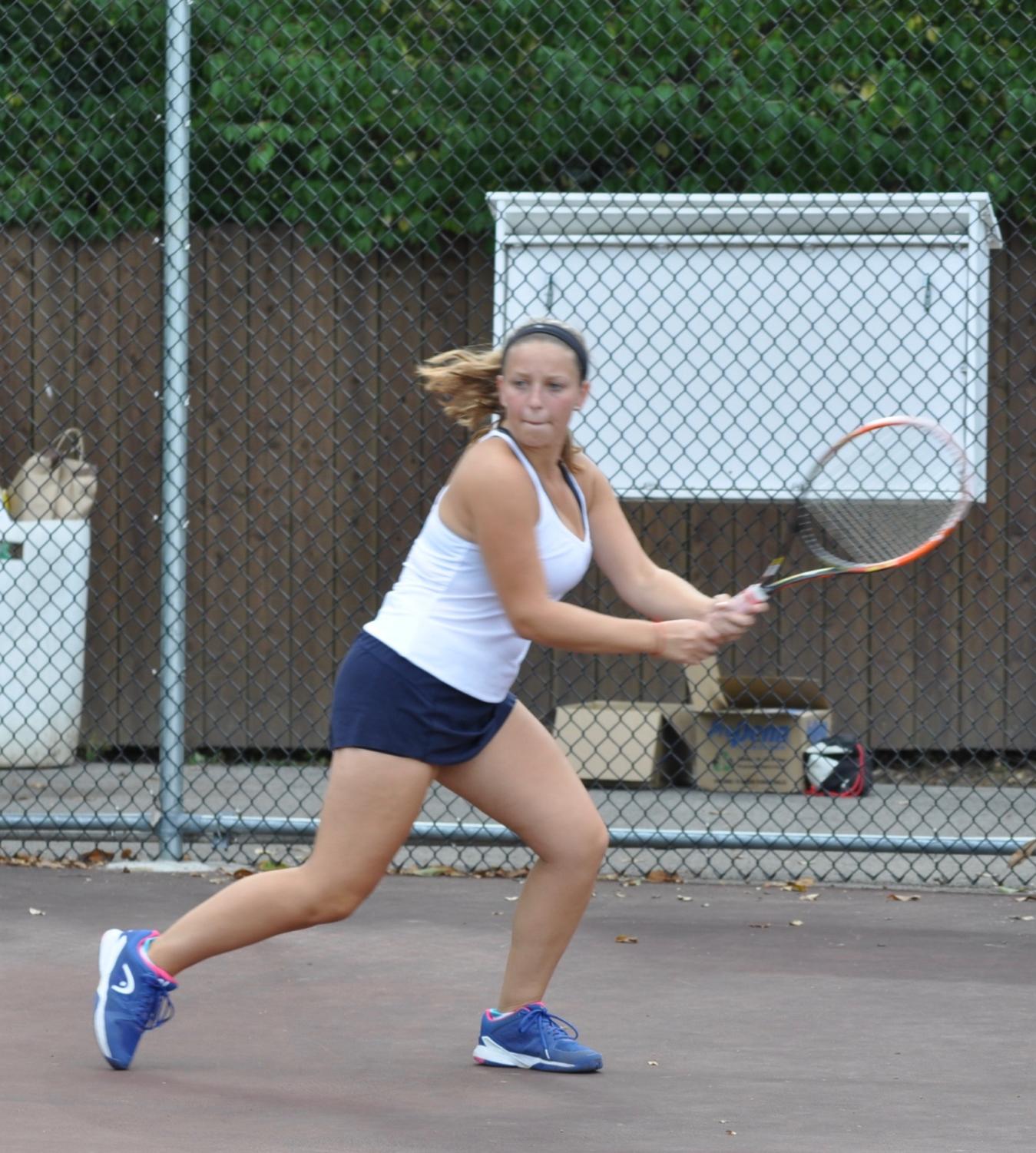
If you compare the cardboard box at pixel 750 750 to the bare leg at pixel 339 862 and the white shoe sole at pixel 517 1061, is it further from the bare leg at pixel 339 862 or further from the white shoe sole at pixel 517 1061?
the bare leg at pixel 339 862

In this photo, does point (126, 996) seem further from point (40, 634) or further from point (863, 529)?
point (40, 634)

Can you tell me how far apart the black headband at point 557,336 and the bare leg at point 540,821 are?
0.77m

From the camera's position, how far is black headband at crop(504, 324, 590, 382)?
362 cm

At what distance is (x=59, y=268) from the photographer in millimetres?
7879

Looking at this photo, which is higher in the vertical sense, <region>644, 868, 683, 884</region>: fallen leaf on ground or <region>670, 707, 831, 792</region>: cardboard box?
<region>670, 707, 831, 792</region>: cardboard box

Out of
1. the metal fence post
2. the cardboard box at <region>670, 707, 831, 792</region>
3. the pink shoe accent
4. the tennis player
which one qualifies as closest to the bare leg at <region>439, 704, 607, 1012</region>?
the tennis player

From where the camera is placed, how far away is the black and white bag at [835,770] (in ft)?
23.7

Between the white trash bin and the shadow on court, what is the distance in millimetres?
1690

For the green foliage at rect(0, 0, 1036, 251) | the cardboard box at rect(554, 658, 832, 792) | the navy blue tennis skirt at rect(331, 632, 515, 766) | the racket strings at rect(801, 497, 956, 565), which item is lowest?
the cardboard box at rect(554, 658, 832, 792)

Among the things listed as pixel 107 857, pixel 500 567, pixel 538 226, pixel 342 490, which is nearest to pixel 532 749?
pixel 500 567

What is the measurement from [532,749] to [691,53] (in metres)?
4.60

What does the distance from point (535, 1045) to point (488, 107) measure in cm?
472

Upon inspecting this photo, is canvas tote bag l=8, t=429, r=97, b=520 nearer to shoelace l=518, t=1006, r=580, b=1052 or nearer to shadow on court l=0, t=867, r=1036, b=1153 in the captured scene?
shadow on court l=0, t=867, r=1036, b=1153

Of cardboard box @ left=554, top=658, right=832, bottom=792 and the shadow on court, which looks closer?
the shadow on court
